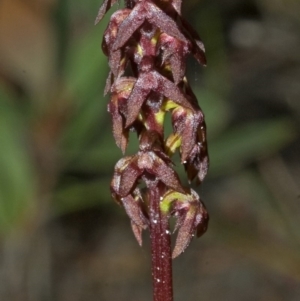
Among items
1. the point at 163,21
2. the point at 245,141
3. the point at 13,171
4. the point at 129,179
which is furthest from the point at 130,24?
the point at 245,141

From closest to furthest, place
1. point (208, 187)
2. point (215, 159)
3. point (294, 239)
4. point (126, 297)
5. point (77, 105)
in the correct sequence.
→ point (77, 105)
point (215, 159)
point (294, 239)
point (126, 297)
point (208, 187)

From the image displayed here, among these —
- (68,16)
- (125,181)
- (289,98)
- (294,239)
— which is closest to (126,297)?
(294,239)

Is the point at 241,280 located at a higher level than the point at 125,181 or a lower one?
lower

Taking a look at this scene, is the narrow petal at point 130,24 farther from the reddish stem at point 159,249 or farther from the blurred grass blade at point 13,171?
the blurred grass blade at point 13,171

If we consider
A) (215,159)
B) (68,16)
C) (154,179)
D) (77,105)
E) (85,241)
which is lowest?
(85,241)

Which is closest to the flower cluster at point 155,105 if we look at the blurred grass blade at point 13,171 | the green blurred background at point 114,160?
the green blurred background at point 114,160

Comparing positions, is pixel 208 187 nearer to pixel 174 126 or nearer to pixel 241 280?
pixel 241 280
